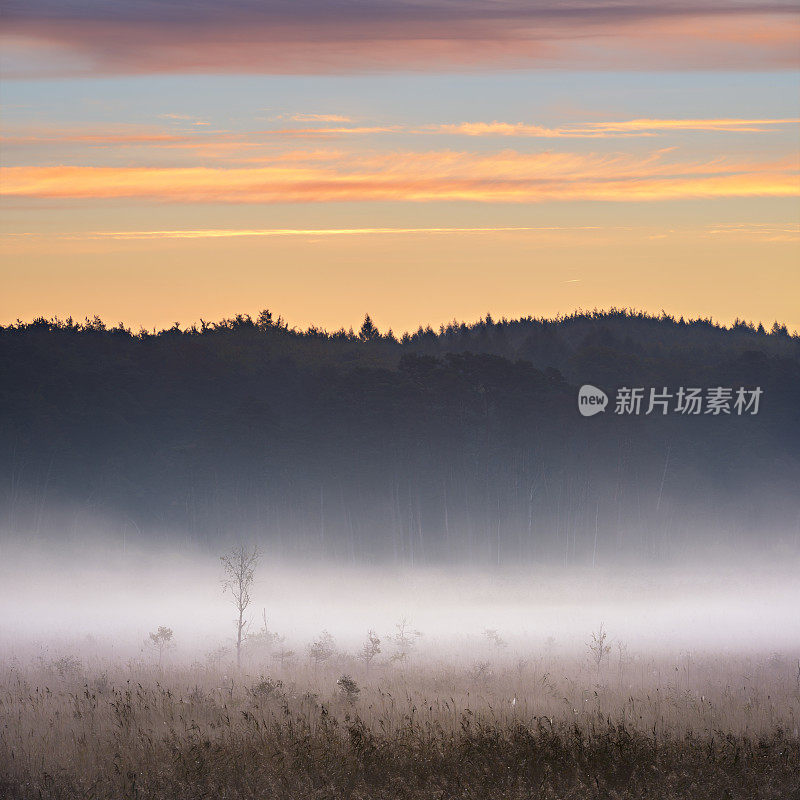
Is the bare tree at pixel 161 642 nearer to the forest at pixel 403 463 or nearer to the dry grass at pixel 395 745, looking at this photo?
the dry grass at pixel 395 745

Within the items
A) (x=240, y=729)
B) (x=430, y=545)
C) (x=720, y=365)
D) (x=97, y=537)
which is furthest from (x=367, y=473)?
(x=240, y=729)

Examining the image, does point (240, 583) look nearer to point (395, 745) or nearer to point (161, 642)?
point (161, 642)

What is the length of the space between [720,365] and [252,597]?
69.4 meters

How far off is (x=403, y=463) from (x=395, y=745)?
3555 inches

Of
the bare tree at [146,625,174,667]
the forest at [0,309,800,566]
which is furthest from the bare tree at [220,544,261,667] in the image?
the forest at [0,309,800,566]

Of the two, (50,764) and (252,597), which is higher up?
(50,764)

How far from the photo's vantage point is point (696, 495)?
110 metres

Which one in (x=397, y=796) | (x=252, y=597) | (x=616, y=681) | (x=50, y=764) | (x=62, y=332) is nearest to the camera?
(x=397, y=796)

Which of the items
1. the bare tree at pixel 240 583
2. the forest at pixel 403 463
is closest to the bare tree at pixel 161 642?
the bare tree at pixel 240 583

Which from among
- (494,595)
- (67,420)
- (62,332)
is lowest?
(494,595)

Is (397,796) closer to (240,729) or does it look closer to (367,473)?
(240,729)

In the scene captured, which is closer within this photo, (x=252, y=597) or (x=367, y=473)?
(x=252, y=597)

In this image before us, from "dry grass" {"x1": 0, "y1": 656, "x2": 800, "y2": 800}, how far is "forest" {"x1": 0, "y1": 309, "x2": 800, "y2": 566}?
80.6 m

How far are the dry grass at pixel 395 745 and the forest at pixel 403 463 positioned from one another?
264 ft
